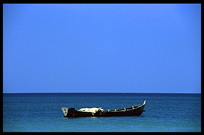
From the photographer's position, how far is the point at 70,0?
17.0 m

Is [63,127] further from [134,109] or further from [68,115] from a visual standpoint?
[134,109]

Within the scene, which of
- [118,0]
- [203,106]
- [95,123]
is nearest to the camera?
[118,0]

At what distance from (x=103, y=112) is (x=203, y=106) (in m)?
18.6

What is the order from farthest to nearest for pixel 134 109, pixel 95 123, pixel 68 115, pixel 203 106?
1. pixel 134 109
2. pixel 68 115
3. pixel 95 123
4. pixel 203 106

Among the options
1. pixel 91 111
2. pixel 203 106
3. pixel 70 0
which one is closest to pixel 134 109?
pixel 91 111

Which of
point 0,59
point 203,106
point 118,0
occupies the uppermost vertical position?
point 118,0

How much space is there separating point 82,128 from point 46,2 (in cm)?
1376

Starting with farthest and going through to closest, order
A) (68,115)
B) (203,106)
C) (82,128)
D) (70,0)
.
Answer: (68,115) → (82,128) → (203,106) → (70,0)

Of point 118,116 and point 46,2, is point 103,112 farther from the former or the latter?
point 46,2

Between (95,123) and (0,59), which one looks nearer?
(0,59)

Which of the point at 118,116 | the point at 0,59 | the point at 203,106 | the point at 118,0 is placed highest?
the point at 118,0

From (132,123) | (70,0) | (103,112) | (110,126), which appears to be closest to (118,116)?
(103,112)

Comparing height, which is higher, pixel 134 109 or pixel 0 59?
pixel 0 59

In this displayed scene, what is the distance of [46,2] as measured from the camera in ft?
56.0
